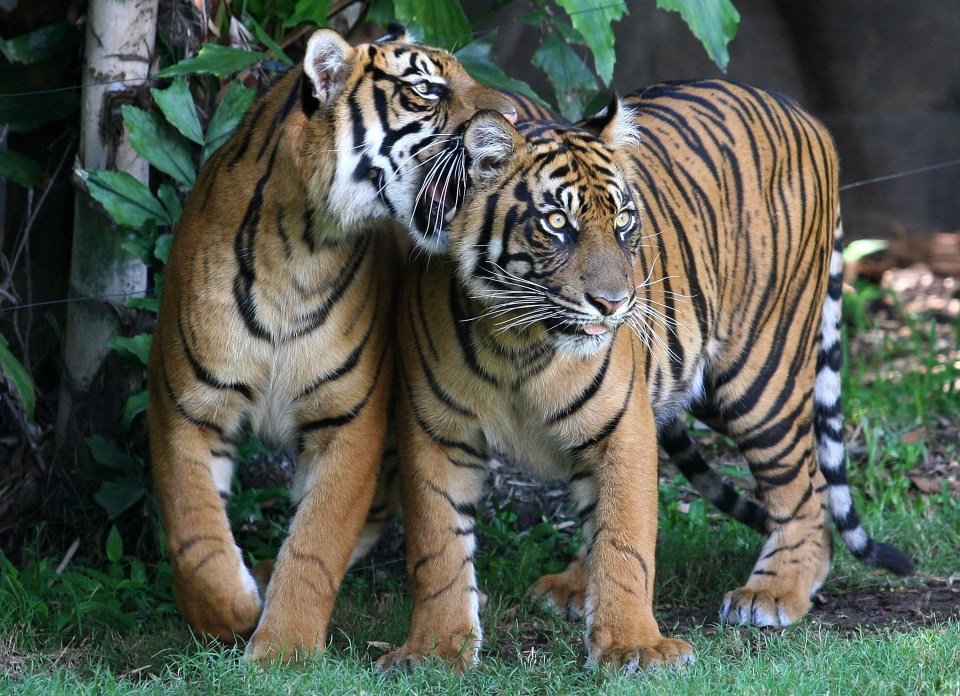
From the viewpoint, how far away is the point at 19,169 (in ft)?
15.1

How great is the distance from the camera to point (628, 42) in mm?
7773

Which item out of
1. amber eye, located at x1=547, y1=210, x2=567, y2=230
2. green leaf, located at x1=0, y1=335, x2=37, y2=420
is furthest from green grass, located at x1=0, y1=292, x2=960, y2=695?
amber eye, located at x1=547, y1=210, x2=567, y2=230

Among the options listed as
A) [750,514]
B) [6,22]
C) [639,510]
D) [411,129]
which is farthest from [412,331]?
[6,22]

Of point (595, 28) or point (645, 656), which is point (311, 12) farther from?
point (645, 656)

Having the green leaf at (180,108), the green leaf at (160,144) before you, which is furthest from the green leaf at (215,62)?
the green leaf at (160,144)

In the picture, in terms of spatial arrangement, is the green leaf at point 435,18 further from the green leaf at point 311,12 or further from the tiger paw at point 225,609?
the tiger paw at point 225,609

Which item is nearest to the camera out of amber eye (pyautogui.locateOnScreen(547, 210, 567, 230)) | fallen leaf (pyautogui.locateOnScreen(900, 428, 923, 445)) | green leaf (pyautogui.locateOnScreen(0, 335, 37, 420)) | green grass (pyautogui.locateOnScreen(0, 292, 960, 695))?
green grass (pyautogui.locateOnScreen(0, 292, 960, 695))

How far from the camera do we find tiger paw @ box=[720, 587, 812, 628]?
13.6 ft

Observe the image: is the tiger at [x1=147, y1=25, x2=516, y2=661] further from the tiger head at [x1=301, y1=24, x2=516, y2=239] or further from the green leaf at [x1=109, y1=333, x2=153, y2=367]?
the green leaf at [x1=109, y1=333, x2=153, y2=367]

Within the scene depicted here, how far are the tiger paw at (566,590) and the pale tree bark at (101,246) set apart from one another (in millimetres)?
1673

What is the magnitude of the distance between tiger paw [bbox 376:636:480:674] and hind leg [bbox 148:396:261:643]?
419mm

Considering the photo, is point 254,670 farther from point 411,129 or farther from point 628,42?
point 628,42

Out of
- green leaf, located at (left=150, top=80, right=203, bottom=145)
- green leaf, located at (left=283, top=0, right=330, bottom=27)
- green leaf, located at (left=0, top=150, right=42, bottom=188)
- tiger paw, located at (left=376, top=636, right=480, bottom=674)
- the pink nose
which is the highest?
green leaf, located at (left=283, top=0, right=330, bottom=27)

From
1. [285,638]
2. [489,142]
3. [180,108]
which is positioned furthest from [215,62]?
[285,638]
